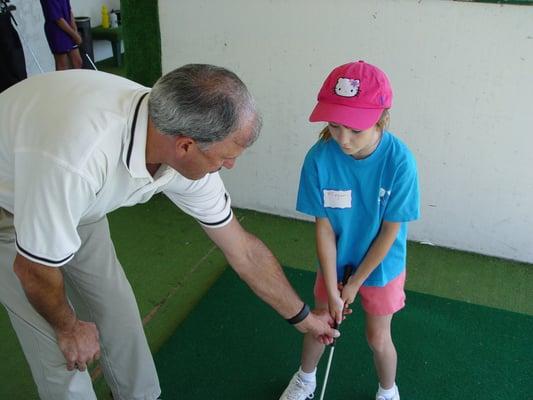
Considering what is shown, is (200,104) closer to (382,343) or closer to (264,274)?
(264,274)

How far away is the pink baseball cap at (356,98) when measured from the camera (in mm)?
1403

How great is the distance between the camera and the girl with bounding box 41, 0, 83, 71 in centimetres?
455

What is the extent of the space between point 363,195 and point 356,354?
797 mm

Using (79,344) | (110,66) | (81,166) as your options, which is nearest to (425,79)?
(81,166)

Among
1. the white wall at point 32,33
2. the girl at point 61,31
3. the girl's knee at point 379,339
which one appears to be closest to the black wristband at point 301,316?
the girl's knee at point 379,339

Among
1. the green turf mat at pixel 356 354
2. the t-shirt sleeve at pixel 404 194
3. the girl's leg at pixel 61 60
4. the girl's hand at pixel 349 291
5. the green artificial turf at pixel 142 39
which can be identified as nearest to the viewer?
the t-shirt sleeve at pixel 404 194

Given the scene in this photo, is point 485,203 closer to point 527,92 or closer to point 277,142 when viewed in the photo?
point 527,92

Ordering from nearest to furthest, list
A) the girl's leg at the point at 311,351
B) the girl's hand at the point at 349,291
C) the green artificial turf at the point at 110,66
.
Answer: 1. the girl's hand at the point at 349,291
2. the girl's leg at the point at 311,351
3. the green artificial turf at the point at 110,66

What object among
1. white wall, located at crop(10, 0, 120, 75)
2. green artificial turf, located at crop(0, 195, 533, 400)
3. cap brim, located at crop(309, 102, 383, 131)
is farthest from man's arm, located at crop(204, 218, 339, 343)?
white wall, located at crop(10, 0, 120, 75)

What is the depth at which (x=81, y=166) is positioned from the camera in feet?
3.88

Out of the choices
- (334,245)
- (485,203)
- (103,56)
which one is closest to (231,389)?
(334,245)

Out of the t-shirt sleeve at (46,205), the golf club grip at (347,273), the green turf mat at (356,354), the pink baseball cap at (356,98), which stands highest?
the pink baseball cap at (356,98)

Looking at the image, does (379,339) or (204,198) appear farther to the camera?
(379,339)

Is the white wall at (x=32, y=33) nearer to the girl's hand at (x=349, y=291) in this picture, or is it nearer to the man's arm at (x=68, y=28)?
the man's arm at (x=68, y=28)
